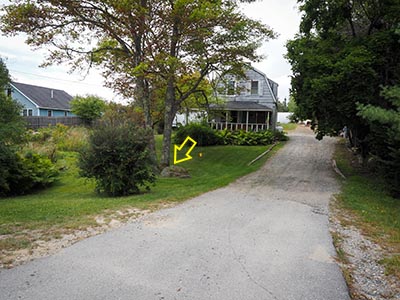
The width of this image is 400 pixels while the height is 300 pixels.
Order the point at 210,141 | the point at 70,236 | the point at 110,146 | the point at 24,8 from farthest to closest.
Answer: the point at 210,141
the point at 24,8
the point at 110,146
the point at 70,236

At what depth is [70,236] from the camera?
4.89m

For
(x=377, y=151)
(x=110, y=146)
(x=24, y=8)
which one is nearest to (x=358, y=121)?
(x=377, y=151)

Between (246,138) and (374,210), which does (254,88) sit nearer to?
(246,138)

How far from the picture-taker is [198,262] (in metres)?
4.07

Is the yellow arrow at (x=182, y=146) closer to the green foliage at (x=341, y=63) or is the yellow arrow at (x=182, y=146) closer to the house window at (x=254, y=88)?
the green foliage at (x=341, y=63)

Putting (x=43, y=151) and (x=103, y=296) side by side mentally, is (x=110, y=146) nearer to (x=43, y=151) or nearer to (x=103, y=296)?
(x=103, y=296)

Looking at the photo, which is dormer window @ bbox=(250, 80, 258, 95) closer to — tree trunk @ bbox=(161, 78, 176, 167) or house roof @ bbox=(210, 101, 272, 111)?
house roof @ bbox=(210, 101, 272, 111)

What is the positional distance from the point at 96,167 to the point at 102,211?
2707 mm

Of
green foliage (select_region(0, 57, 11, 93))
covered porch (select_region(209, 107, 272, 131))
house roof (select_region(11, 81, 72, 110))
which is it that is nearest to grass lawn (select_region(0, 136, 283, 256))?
green foliage (select_region(0, 57, 11, 93))

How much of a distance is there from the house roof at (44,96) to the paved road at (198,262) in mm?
34722

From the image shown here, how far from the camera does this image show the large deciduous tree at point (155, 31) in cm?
1222

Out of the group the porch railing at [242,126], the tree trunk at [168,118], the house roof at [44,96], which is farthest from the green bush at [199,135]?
the house roof at [44,96]

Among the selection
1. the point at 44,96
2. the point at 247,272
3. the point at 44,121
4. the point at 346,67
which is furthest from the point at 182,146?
the point at 44,96

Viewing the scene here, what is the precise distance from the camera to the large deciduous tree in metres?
12.2
